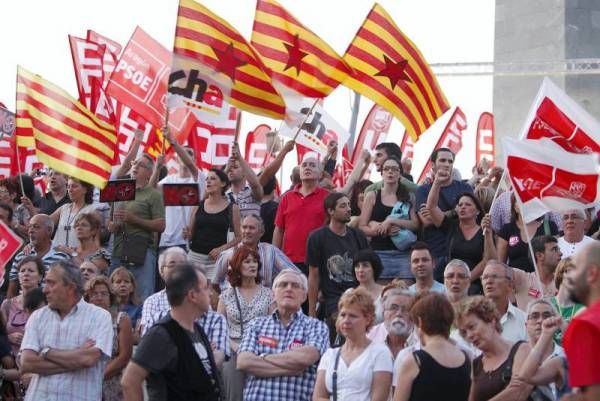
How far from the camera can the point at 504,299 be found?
1221 centimetres

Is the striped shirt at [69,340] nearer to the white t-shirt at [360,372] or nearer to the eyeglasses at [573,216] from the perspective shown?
the white t-shirt at [360,372]

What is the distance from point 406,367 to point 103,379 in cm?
352

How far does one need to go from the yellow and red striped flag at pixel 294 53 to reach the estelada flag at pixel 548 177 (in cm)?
381

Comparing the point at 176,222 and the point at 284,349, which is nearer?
the point at 284,349

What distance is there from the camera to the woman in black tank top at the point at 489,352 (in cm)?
1036

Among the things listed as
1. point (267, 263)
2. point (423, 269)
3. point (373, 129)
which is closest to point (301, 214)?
point (267, 263)

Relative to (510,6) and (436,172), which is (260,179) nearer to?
(436,172)

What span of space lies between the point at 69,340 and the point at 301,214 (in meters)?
4.20

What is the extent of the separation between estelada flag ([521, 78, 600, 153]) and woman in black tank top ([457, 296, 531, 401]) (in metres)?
2.96

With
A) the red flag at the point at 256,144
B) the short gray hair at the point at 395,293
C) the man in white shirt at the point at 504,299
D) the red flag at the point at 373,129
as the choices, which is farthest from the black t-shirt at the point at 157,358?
the red flag at the point at 256,144

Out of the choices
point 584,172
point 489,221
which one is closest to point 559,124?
point 584,172

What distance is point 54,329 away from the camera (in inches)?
462

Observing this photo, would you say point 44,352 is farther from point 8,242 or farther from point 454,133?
point 454,133

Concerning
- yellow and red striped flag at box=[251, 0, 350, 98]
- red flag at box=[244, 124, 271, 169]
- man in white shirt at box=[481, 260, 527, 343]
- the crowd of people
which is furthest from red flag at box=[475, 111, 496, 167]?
man in white shirt at box=[481, 260, 527, 343]
